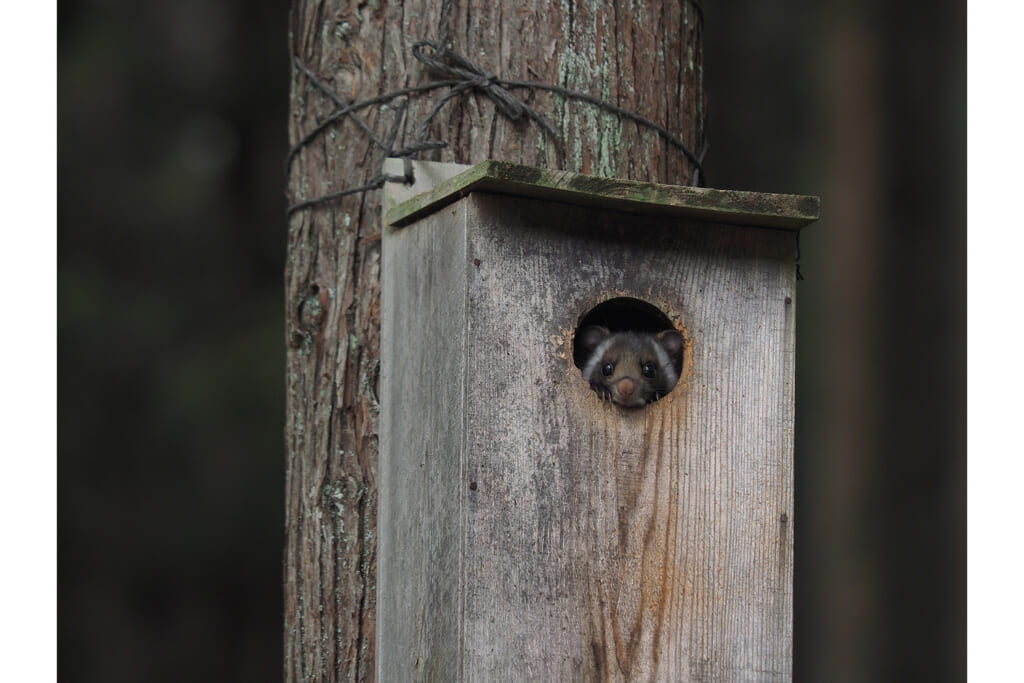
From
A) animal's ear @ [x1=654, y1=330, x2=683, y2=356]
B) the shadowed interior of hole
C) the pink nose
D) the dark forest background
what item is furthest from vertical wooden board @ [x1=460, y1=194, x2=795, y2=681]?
the dark forest background

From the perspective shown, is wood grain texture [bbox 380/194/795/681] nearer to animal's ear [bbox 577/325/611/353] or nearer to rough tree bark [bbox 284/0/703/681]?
rough tree bark [bbox 284/0/703/681]

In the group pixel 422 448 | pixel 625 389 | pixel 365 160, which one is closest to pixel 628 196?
pixel 625 389

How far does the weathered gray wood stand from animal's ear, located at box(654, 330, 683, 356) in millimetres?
392

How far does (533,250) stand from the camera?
2734mm

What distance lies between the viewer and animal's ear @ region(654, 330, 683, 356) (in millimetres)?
3176
